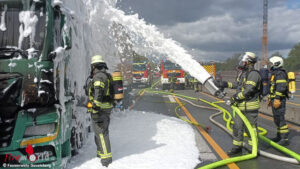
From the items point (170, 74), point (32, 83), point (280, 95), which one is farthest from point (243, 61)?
point (170, 74)

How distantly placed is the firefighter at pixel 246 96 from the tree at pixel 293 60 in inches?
2828

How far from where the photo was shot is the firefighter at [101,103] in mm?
4058

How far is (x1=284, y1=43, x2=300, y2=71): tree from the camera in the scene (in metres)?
68.1

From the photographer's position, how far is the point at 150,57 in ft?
22.7

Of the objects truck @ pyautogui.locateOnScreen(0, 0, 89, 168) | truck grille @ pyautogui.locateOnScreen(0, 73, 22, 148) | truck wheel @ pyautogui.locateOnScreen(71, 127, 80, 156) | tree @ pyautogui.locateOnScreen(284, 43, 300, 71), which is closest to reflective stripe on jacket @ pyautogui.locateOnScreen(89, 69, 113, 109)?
truck @ pyautogui.locateOnScreen(0, 0, 89, 168)

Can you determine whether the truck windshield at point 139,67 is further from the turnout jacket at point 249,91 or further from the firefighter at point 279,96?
the turnout jacket at point 249,91

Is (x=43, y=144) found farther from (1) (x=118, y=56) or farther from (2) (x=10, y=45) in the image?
(1) (x=118, y=56)

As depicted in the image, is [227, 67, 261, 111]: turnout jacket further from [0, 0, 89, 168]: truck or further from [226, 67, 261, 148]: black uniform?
[0, 0, 89, 168]: truck

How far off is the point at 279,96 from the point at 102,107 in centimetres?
393

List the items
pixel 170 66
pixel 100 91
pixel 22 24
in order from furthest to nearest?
pixel 170 66 < pixel 100 91 < pixel 22 24

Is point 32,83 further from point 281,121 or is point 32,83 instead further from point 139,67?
point 139,67

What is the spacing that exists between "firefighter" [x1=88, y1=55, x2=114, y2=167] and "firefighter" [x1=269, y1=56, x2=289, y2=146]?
3.72 meters

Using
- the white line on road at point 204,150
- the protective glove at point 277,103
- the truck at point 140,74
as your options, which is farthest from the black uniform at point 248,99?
the truck at point 140,74

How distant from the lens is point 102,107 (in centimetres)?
421
